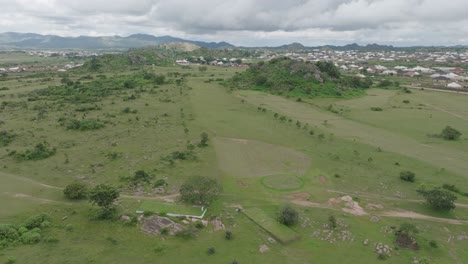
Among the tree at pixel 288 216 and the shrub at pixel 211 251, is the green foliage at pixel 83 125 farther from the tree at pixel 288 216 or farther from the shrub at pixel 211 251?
the tree at pixel 288 216

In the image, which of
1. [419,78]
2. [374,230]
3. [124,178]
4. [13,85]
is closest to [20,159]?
[124,178]

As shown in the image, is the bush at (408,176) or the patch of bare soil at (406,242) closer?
the patch of bare soil at (406,242)

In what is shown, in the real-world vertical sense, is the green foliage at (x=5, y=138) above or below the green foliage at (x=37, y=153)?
above

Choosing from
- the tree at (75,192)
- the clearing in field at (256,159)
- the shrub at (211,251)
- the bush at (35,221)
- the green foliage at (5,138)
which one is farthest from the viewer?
the green foliage at (5,138)

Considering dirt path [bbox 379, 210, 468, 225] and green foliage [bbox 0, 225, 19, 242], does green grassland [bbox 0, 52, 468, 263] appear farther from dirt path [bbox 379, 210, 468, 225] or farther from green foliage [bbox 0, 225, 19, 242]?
green foliage [bbox 0, 225, 19, 242]

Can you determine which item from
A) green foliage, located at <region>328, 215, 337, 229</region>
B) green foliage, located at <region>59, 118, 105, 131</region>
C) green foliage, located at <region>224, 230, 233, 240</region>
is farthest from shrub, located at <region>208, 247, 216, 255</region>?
green foliage, located at <region>59, 118, 105, 131</region>

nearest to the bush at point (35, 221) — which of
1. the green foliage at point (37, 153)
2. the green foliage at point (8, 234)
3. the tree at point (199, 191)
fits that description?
the green foliage at point (8, 234)

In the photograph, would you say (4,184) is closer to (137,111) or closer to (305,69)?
(137,111)

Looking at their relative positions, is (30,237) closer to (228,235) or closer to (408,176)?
(228,235)
